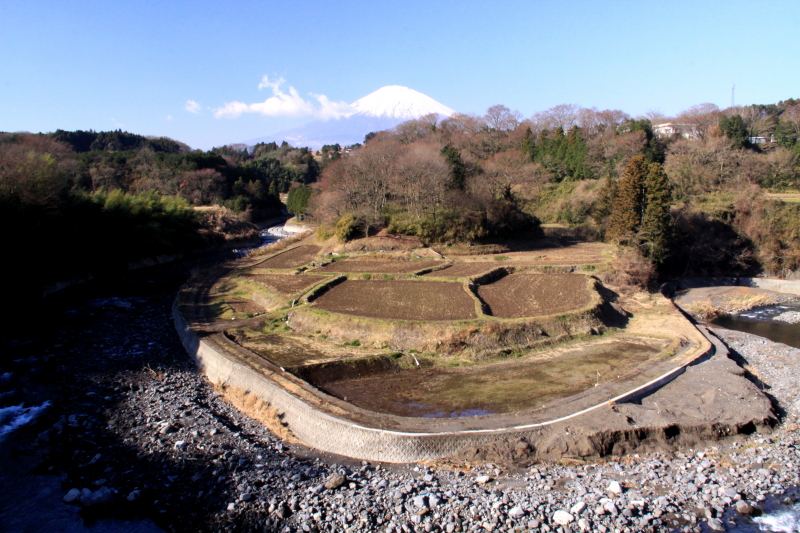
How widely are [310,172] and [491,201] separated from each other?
6721 centimetres

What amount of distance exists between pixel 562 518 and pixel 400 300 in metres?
14.8

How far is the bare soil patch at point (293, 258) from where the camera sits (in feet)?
117

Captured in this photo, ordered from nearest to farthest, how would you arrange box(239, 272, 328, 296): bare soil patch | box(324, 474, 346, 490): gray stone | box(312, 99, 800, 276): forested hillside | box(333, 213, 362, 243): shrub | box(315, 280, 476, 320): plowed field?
box(324, 474, 346, 490): gray stone → box(315, 280, 476, 320): plowed field → box(239, 272, 328, 296): bare soil patch → box(312, 99, 800, 276): forested hillside → box(333, 213, 362, 243): shrub

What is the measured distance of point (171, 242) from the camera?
44.0 metres

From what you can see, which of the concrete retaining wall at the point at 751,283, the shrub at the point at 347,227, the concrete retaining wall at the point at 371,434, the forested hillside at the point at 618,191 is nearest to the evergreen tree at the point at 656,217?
the forested hillside at the point at 618,191

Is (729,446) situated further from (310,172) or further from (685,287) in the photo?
(310,172)

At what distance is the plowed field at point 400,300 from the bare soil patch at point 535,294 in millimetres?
1437

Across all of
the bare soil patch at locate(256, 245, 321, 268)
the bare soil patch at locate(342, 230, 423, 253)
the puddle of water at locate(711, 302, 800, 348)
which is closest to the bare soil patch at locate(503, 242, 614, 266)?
the bare soil patch at locate(342, 230, 423, 253)

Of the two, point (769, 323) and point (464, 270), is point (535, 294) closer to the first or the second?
point (464, 270)

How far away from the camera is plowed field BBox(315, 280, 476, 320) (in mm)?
21625

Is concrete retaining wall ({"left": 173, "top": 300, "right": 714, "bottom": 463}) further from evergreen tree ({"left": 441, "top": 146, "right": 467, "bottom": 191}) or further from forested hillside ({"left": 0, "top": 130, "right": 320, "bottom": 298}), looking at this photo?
evergreen tree ({"left": 441, "top": 146, "right": 467, "bottom": 191})

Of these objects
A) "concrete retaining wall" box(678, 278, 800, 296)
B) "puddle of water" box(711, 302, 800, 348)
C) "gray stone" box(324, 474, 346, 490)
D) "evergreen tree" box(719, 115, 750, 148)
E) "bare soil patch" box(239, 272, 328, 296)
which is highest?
"evergreen tree" box(719, 115, 750, 148)

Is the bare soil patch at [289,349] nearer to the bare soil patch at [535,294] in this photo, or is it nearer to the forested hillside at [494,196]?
the bare soil patch at [535,294]

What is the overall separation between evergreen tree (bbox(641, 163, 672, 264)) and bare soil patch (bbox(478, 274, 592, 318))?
6.96m
